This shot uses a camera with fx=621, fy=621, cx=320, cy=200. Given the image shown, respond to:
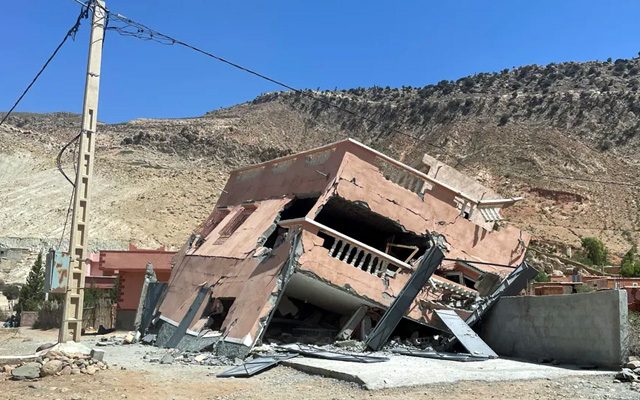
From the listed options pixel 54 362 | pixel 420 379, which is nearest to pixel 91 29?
pixel 54 362

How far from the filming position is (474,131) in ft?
185

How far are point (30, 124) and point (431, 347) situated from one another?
7866cm

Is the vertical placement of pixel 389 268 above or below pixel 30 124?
below

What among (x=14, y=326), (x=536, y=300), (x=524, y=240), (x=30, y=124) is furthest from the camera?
(x=30, y=124)

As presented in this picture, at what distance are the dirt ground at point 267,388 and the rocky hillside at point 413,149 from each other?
110 feet

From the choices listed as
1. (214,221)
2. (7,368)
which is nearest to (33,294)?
(214,221)

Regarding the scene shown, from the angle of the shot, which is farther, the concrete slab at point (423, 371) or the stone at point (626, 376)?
the stone at point (626, 376)

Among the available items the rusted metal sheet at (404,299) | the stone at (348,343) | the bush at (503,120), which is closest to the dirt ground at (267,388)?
the stone at (348,343)

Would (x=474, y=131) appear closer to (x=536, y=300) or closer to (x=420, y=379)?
(x=536, y=300)

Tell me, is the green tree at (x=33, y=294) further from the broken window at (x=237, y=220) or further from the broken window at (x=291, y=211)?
the broken window at (x=291, y=211)

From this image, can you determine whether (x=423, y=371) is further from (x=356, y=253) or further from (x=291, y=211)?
(x=291, y=211)

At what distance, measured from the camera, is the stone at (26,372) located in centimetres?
911

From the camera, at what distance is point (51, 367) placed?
9.48m

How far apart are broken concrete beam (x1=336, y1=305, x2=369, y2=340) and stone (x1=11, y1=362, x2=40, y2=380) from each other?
6.38 m
